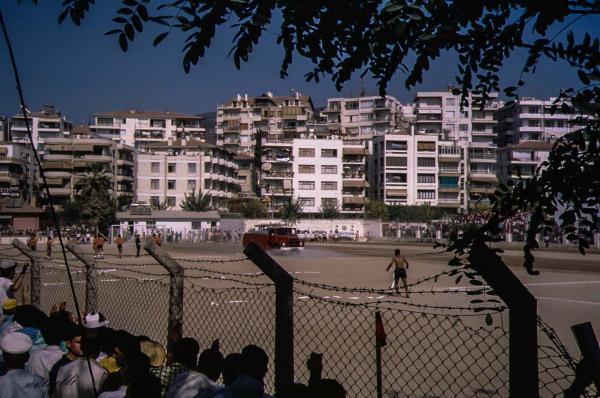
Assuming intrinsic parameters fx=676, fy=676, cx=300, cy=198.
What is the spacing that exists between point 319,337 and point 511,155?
101 metres

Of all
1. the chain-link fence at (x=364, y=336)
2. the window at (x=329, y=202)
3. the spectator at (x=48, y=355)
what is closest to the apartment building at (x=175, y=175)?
the window at (x=329, y=202)

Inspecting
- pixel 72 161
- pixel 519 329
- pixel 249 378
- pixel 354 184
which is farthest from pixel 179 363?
pixel 354 184

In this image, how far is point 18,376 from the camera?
4027mm

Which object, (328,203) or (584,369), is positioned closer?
(584,369)

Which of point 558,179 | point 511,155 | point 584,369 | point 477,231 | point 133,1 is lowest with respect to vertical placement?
point 584,369

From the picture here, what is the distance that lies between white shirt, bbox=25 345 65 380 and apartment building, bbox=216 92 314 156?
112207 mm

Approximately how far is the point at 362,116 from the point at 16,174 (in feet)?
208

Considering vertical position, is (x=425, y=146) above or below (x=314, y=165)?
above

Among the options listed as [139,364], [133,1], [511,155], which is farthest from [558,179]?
[511,155]

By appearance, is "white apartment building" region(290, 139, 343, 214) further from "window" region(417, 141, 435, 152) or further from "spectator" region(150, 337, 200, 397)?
"spectator" region(150, 337, 200, 397)

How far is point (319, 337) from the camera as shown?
10.5m

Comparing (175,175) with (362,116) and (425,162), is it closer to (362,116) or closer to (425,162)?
(425,162)

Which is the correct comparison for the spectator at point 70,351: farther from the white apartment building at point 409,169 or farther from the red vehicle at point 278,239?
the white apartment building at point 409,169

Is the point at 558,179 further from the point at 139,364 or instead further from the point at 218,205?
the point at 218,205
